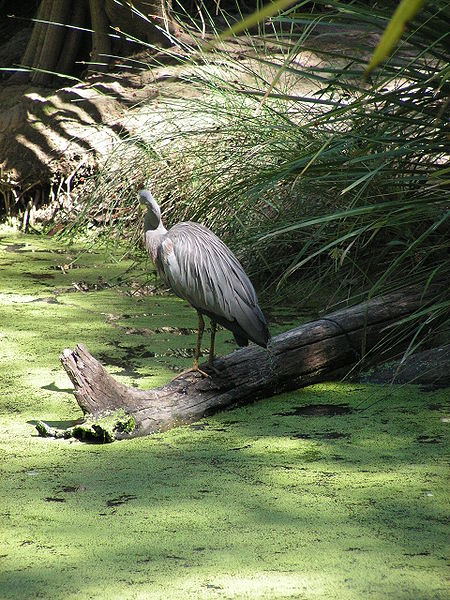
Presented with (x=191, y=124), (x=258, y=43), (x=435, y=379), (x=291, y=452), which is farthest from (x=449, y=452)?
(x=258, y=43)

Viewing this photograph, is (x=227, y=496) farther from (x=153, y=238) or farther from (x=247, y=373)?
(x=153, y=238)

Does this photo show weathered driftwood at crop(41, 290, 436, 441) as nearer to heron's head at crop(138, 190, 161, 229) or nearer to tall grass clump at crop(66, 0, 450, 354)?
tall grass clump at crop(66, 0, 450, 354)

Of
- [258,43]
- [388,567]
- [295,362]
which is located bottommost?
[388,567]

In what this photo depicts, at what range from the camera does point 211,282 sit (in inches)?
104

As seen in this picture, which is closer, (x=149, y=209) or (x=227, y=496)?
(x=227, y=496)

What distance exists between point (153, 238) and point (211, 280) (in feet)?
1.03

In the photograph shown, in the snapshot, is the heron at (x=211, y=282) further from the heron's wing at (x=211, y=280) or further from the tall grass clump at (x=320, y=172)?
the tall grass clump at (x=320, y=172)

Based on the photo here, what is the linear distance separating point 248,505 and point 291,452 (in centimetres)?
36

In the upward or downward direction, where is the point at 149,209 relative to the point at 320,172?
downward

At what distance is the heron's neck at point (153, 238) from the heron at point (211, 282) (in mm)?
21

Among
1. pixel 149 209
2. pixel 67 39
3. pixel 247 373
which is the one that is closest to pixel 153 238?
pixel 149 209

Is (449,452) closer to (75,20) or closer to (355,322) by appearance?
(355,322)

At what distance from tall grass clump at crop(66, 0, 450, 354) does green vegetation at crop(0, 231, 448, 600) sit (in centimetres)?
45

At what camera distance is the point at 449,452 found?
2248mm
